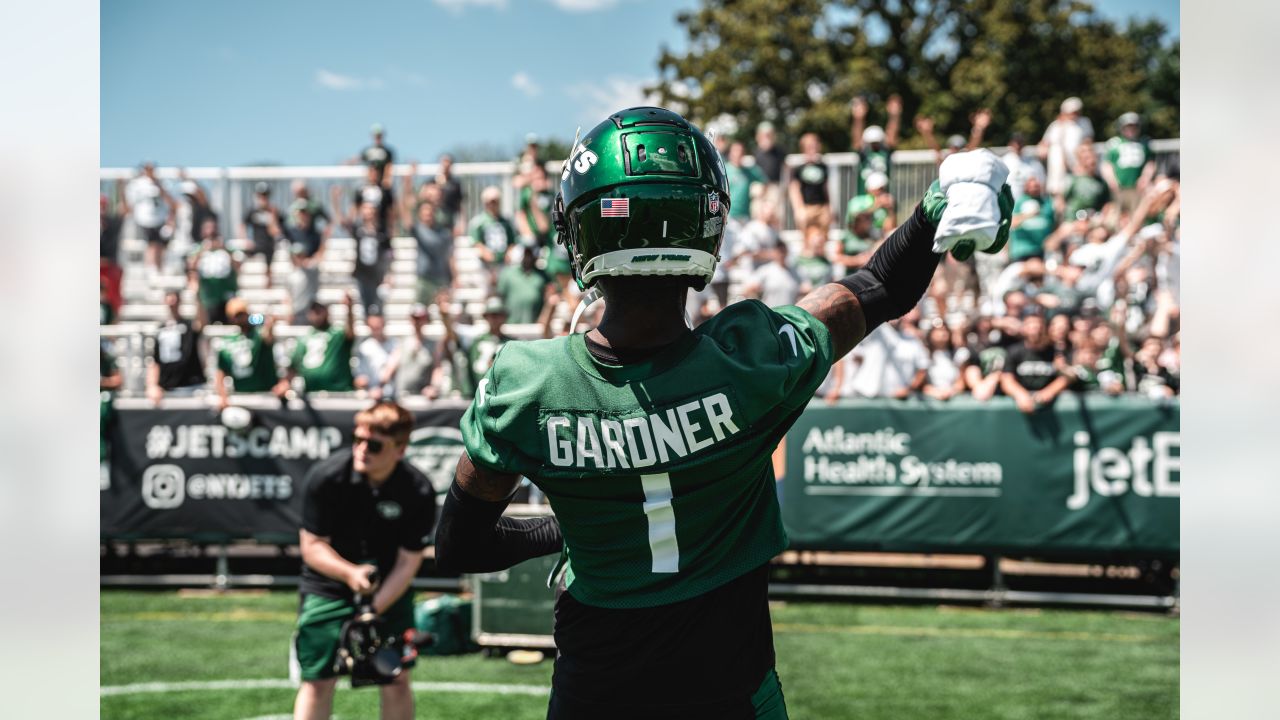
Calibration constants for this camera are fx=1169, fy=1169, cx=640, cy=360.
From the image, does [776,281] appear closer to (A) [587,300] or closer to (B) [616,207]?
(A) [587,300]

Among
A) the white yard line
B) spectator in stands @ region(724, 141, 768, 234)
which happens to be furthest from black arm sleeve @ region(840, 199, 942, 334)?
spectator in stands @ region(724, 141, 768, 234)

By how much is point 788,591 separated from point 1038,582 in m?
2.63

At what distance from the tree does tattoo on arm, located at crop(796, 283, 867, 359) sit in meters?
31.6

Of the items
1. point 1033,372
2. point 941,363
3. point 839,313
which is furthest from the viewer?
point 941,363

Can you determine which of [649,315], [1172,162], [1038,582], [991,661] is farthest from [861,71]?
[649,315]

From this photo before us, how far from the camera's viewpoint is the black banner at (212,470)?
11.9m

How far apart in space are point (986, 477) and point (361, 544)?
22.1ft

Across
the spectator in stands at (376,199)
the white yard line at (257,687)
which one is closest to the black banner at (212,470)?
the white yard line at (257,687)

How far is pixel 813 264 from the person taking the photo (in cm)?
1308

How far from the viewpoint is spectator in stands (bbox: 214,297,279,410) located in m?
12.7

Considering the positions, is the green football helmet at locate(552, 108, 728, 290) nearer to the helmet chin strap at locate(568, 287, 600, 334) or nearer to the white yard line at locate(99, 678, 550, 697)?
the helmet chin strap at locate(568, 287, 600, 334)

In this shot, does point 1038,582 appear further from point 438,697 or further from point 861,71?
point 861,71

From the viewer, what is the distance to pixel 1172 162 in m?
13.7

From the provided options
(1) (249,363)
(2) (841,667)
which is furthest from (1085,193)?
(1) (249,363)
